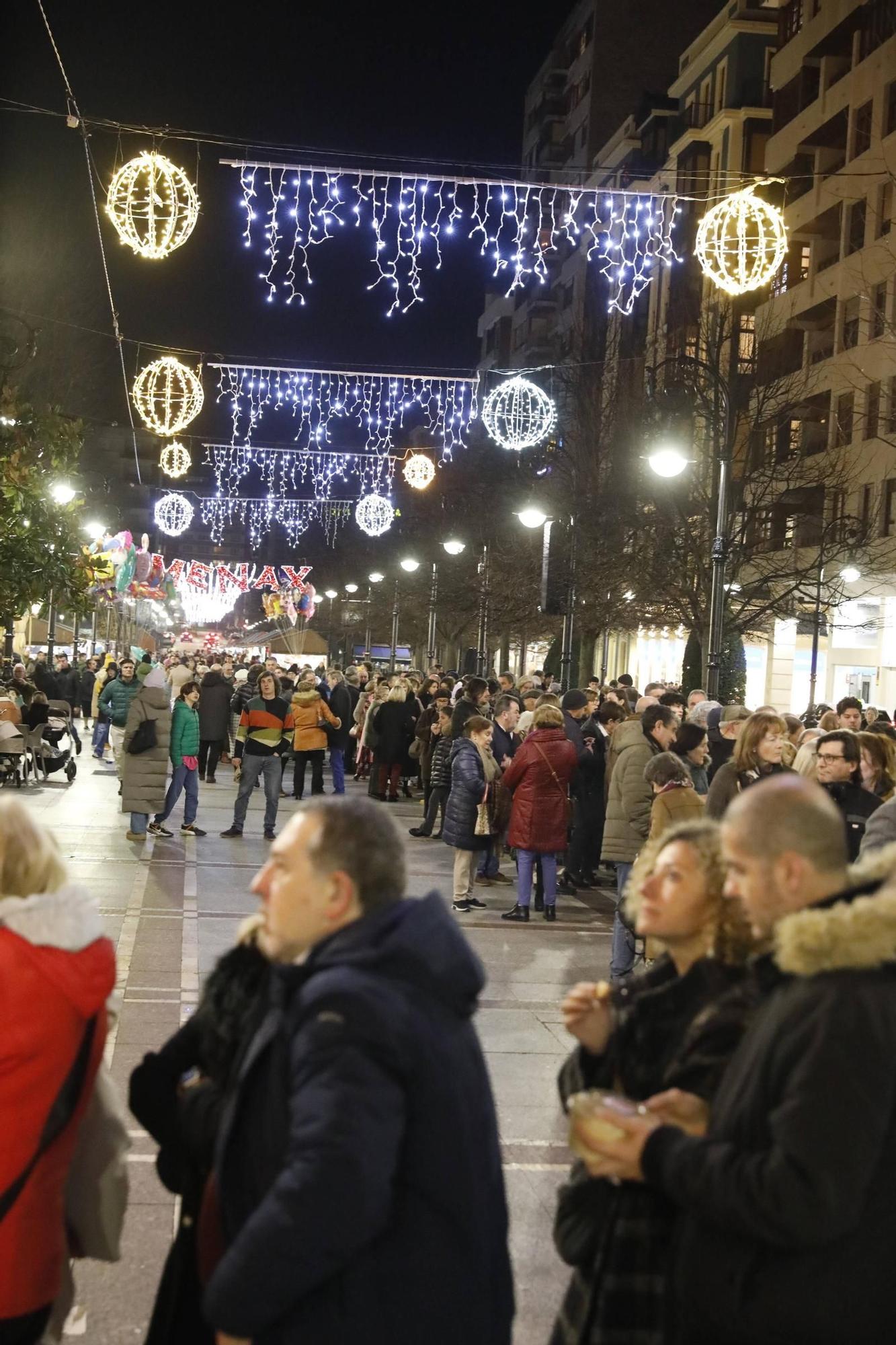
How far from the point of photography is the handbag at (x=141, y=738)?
54.9 ft

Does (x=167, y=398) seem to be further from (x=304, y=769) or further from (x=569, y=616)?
(x=569, y=616)

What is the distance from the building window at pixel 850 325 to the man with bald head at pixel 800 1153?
4049 cm

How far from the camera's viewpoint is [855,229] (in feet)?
137

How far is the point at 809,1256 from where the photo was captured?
9.15 feet

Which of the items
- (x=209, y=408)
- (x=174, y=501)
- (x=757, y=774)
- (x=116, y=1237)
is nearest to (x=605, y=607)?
(x=174, y=501)

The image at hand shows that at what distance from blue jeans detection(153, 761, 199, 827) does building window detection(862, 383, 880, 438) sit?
2434 centimetres

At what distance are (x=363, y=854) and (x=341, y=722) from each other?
20.3 metres

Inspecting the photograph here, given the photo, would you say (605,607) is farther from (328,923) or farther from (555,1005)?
(328,923)

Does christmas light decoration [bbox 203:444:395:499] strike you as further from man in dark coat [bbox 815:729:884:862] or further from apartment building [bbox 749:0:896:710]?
man in dark coat [bbox 815:729:884:862]

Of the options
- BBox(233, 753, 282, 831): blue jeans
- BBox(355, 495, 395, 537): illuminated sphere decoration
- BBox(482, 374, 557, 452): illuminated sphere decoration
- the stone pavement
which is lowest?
the stone pavement

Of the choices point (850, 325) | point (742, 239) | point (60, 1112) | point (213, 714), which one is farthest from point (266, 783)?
point (850, 325)

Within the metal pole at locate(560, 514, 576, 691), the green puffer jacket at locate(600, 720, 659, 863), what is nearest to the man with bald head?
the green puffer jacket at locate(600, 720, 659, 863)

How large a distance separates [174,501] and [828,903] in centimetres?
4321

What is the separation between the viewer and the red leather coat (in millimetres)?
13250
